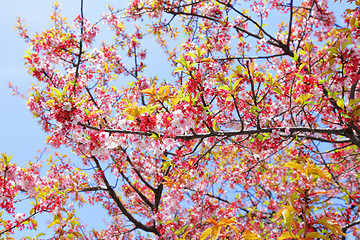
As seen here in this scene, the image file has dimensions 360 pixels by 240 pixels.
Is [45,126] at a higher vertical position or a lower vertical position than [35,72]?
lower

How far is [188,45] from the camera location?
477 centimetres

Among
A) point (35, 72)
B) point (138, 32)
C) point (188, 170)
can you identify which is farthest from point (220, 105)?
point (138, 32)

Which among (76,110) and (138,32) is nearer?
(76,110)

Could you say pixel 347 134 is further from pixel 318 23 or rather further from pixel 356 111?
pixel 318 23

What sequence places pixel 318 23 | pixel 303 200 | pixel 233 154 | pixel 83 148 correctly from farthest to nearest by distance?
pixel 233 154 → pixel 318 23 → pixel 83 148 → pixel 303 200

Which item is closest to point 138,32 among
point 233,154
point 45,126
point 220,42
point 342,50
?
point 220,42

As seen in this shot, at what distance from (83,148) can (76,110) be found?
2.70ft

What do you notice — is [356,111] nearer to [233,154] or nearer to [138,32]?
[233,154]

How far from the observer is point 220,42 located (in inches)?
183

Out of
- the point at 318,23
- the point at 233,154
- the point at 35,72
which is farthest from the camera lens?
the point at 233,154

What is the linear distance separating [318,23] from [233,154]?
4307mm

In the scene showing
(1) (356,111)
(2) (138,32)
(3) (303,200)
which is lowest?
(3) (303,200)

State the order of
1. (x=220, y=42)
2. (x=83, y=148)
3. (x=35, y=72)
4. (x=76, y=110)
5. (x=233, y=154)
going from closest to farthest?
1. (x=76, y=110)
2. (x=83, y=148)
3. (x=35, y=72)
4. (x=220, y=42)
5. (x=233, y=154)

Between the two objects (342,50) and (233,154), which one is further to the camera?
(233,154)
